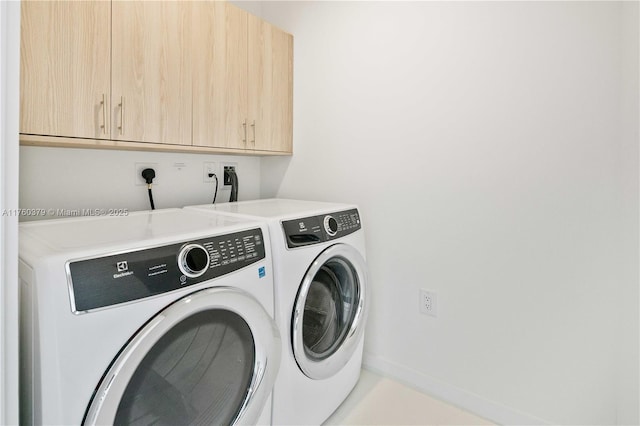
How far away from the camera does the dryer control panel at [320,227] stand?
1361 mm

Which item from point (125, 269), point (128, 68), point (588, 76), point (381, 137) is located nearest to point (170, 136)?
point (128, 68)

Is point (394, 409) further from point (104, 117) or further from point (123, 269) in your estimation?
point (104, 117)

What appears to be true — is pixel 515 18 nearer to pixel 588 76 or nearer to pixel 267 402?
pixel 588 76

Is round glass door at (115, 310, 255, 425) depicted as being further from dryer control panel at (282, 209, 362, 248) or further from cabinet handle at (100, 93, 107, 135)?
cabinet handle at (100, 93, 107, 135)

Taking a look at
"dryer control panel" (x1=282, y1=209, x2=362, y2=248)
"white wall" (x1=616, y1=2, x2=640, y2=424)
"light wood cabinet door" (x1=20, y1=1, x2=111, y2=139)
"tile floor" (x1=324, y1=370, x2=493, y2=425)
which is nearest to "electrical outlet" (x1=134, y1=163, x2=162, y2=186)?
"light wood cabinet door" (x1=20, y1=1, x2=111, y2=139)

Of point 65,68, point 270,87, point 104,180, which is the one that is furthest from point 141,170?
point 270,87

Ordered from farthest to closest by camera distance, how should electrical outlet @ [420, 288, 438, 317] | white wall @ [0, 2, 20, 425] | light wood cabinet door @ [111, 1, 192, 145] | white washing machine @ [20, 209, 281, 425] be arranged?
1. electrical outlet @ [420, 288, 438, 317]
2. light wood cabinet door @ [111, 1, 192, 145]
3. white washing machine @ [20, 209, 281, 425]
4. white wall @ [0, 2, 20, 425]

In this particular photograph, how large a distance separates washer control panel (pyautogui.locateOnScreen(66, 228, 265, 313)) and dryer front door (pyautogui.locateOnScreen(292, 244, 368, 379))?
0.37m

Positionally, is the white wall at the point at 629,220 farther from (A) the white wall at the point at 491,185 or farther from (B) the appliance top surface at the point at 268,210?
(B) the appliance top surface at the point at 268,210

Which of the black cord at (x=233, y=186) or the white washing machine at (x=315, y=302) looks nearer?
the white washing machine at (x=315, y=302)

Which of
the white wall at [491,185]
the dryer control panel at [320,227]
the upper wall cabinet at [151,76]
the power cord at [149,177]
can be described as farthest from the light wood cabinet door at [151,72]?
the white wall at [491,185]

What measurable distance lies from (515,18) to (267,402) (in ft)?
5.89

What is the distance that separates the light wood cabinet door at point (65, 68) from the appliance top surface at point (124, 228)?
1.02ft

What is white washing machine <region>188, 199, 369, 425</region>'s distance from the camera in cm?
131
